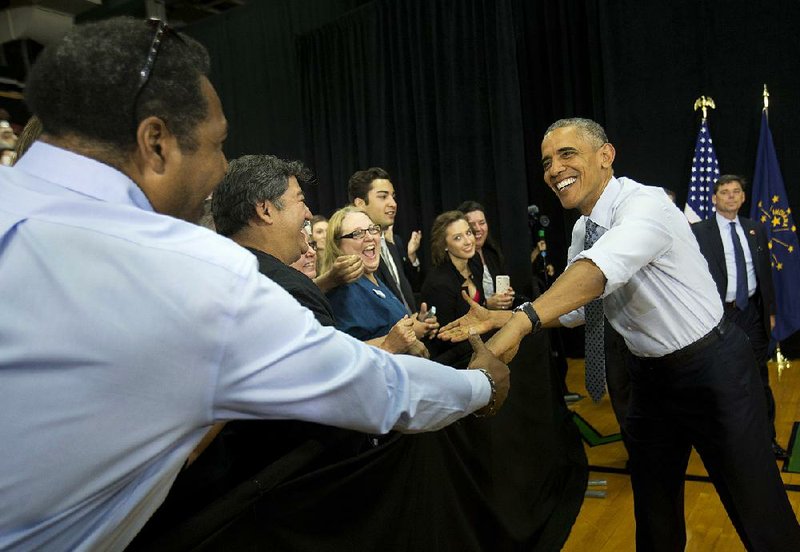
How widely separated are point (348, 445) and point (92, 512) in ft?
2.92

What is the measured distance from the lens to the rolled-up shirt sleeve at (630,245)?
2031mm

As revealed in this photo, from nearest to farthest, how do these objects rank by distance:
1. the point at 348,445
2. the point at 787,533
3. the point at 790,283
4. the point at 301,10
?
the point at 348,445 < the point at 787,533 < the point at 790,283 < the point at 301,10

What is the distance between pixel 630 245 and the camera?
6.76ft

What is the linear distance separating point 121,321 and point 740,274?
16.4 feet

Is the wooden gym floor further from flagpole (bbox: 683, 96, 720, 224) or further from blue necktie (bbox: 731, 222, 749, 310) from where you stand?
flagpole (bbox: 683, 96, 720, 224)

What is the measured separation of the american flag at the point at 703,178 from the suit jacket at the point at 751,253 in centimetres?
169

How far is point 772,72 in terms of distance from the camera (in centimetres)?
681

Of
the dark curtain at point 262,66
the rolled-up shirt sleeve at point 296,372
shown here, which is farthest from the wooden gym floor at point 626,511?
the dark curtain at point 262,66

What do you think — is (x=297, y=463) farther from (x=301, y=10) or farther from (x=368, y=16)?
(x=301, y=10)

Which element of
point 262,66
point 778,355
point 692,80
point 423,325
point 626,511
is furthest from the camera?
point 262,66

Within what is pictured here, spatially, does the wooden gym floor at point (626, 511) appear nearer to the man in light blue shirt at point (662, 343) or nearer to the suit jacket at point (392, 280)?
the man in light blue shirt at point (662, 343)

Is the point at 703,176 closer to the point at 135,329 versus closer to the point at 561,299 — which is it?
the point at 561,299

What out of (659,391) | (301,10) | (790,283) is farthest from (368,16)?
(659,391)

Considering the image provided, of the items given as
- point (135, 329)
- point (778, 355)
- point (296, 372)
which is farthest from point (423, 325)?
point (778, 355)
